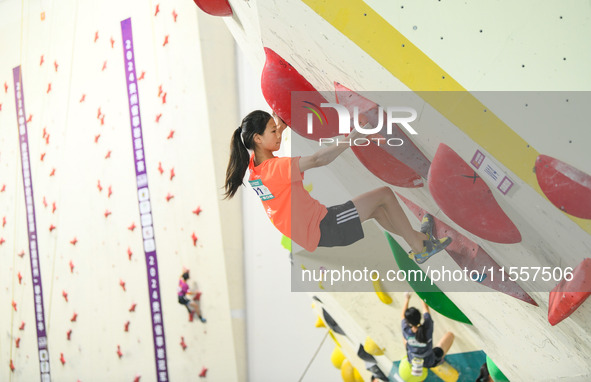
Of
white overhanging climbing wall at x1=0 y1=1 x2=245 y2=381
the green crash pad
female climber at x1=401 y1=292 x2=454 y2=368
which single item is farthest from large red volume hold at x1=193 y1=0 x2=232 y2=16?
white overhanging climbing wall at x1=0 y1=1 x2=245 y2=381

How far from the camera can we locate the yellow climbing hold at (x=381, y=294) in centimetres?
264

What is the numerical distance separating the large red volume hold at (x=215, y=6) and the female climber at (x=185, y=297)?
242 cm

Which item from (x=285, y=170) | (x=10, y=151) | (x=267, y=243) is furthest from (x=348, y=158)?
(x=10, y=151)

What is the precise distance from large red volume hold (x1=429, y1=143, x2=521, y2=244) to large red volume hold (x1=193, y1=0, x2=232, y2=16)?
107cm

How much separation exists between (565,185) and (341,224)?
0.75 metres

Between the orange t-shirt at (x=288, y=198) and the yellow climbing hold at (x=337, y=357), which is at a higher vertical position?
the orange t-shirt at (x=288, y=198)

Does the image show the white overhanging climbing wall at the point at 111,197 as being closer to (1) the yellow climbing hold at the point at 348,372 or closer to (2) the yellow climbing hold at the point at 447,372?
(1) the yellow climbing hold at the point at 348,372

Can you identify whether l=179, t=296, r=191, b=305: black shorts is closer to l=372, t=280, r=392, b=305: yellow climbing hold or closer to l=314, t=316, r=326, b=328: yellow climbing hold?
l=314, t=316, r=326, b=328: yellow climbing hold

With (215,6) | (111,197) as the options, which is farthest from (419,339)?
(111,197)

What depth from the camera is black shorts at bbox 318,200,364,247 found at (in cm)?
161

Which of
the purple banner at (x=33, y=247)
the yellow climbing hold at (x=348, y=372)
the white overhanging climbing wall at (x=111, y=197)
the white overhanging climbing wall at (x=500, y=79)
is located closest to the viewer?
the white overhanging climbing wall at (x=500, y=79)

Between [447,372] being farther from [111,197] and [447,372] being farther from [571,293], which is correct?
[111,197]

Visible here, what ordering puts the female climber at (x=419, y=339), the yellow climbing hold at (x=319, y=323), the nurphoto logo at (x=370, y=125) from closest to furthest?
the nurphoto logo at (x=370, y=125) < the female climber at (x=419, y=339) < the yellow climbing hold at (x=319, y=323)

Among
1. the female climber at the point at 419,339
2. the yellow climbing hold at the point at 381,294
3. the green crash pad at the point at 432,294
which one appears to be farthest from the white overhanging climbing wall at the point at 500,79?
the yellow climbing hold at the point at 381,294
